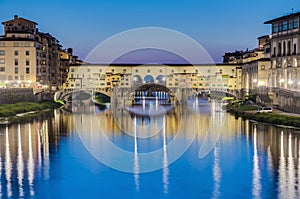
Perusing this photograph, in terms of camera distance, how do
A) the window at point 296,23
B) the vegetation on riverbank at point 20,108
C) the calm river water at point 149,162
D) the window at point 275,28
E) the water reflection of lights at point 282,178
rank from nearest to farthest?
1. the water reflection of lights at point 282,178
2. the calm river water at point 149,162
3. the vegetation on riverbank at point 20,108
4. the window at point 296,23
5. the window at point 275,28

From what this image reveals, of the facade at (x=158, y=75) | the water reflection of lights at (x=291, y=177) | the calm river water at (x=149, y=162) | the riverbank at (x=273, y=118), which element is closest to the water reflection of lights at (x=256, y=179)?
the calm river water at (x=149, y=162)

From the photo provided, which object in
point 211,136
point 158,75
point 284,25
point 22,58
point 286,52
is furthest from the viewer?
point 158,75

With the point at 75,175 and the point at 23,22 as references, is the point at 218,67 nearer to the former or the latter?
the point at 23,22

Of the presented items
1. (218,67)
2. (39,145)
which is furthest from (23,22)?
(39,145)

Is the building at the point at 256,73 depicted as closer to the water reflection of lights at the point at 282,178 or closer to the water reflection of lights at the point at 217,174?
the water reflection of lights at the point at 217,174

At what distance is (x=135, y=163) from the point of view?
2464cm

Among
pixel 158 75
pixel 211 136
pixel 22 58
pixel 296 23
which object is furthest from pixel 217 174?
pixel 158 75

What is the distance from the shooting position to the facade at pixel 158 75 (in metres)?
81.7

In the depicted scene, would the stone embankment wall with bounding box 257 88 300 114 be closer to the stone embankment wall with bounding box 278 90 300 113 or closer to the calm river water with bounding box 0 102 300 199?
the stone embankment wall with bounding box 278 90 300 113

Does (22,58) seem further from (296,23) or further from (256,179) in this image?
(256,179)

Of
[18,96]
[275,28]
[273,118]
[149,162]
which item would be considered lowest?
[149,162]

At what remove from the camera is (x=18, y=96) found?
2178 inches

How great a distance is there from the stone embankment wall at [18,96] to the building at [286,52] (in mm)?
31663

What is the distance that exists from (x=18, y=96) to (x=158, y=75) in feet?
106
